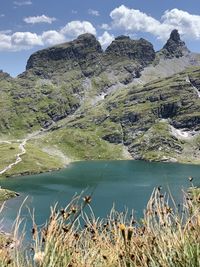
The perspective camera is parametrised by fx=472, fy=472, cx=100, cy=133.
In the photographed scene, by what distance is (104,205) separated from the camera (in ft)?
477

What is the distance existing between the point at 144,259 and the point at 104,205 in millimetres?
141608

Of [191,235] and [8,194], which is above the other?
[191,235]

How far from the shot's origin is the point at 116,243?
6090 millimetres

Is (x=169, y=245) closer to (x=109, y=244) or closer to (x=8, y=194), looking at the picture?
(x=109, y=244)

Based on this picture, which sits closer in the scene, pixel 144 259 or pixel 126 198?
pixel 144 259

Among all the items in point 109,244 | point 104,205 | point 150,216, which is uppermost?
point 150,216

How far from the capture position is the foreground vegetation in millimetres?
5137

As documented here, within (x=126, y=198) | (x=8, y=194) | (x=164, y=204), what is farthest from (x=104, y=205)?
(x=164, y=204)

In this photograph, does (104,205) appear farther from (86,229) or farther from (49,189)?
(86,229)

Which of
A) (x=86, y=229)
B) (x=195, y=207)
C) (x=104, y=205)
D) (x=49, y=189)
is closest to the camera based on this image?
(x=195, y=207)

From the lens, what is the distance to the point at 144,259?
5301 mm

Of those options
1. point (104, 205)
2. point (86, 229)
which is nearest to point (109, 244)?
point (86, 229)

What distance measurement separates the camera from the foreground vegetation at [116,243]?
5.14 metres

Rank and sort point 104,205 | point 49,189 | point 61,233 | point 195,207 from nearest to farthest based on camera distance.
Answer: point 61,233 < point 195,207 < point 104,205 < point 49,189
